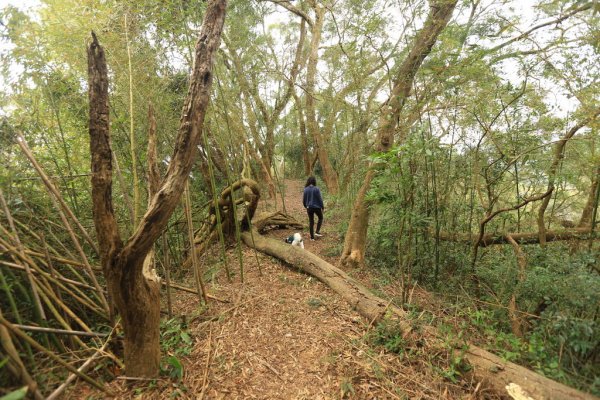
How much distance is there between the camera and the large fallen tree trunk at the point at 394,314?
162 centimetres

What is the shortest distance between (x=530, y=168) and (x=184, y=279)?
5152 mm

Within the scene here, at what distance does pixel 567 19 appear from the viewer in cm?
270

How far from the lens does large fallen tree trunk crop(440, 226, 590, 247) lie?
318 centimetres

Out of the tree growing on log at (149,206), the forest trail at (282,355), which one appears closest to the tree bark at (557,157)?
the forest trail at (282,355)

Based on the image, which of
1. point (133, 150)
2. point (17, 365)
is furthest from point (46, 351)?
point (133, 150)

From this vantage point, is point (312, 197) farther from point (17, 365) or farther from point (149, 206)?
point (17, 365)

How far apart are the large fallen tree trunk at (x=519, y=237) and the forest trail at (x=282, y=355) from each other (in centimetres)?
198

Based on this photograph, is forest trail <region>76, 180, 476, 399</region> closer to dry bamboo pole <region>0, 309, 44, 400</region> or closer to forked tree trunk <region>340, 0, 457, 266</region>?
dry bamboo pole <region>0, 309, 44, 400</region>

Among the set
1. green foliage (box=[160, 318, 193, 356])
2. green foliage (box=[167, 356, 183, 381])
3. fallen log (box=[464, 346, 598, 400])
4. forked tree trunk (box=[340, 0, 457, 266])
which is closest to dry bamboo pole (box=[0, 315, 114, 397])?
green foliage (box=[167, 356, 183, 381])

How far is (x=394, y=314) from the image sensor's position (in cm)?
253

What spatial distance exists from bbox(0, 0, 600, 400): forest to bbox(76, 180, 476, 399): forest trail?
16 millimetres

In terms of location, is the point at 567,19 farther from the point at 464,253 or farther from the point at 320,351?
the point at 320,351

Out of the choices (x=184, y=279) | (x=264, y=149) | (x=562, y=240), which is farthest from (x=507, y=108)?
(x=264, y=149)

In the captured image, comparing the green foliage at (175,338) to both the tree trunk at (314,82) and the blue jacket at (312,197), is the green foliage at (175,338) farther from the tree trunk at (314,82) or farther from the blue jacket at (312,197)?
the tree trunk at (314,82)
